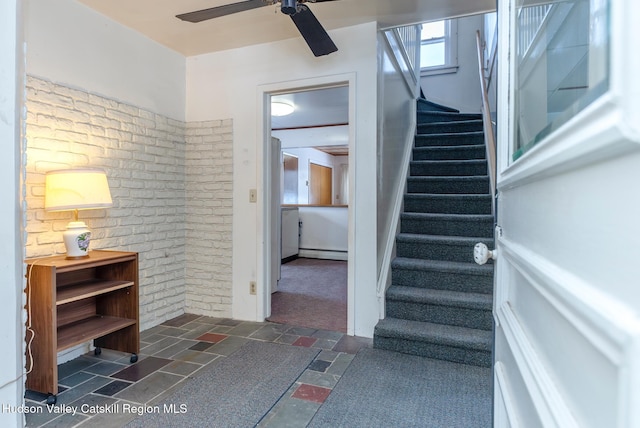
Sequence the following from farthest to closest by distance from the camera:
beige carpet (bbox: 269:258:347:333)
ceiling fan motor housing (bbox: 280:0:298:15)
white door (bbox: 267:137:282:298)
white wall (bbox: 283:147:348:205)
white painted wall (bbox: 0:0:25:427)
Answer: white wall (bbox: 283:147:348:205)
white door (bbox: 267:137:282:298)
beige carpet (bbox: 269:258:347:333)
ceiling fan motor housing (bbox: 280:0:298:15)
white painted wall (bbox: 0:0:25:427)

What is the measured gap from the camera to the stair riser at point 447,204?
309cm

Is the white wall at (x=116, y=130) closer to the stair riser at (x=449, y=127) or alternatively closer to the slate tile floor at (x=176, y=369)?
the slate tile floor at (x=176, y=369)

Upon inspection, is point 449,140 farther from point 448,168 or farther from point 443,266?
point 443,266

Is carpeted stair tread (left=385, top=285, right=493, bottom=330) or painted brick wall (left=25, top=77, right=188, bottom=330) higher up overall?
painted brick wall (left=25, top=77, right=188, bottom=330)

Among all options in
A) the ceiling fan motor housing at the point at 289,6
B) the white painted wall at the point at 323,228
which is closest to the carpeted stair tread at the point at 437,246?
the ceiling fan motor housing at the point at 289,6

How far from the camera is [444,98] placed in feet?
17.1

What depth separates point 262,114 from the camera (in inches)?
117

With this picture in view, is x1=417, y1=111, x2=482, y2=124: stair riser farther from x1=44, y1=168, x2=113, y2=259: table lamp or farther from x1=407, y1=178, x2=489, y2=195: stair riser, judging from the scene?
x1=44, y1=168, x2=113, y2=259: table lamp

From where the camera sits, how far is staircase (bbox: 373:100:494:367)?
2.33 meters

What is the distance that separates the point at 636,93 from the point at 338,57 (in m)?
2.68

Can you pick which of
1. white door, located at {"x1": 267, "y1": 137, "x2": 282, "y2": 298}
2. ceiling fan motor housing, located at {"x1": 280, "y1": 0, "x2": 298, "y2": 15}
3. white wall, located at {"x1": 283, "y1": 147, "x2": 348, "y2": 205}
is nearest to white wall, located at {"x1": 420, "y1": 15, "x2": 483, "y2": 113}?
white door, located at {"x1": 267, "y1": 137, "x2": 282, "y2": 298}

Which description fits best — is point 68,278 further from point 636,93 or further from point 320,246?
point 320,246

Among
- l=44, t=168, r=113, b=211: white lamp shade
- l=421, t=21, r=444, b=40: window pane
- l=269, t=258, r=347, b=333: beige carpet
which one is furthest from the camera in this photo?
l=421, t=21, r=444, b=40: window pane

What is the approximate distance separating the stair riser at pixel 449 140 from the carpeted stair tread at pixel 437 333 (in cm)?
230
